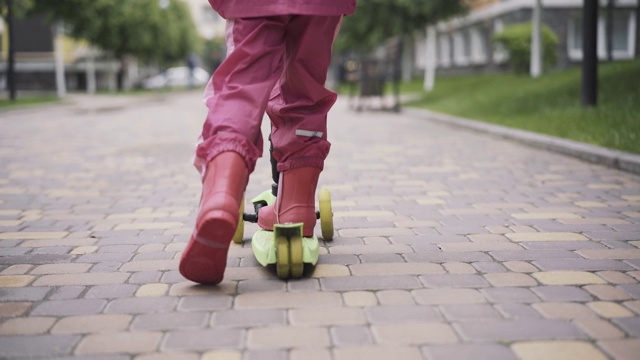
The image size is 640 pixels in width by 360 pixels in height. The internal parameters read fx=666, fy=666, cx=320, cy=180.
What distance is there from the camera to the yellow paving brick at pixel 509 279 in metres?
2.47

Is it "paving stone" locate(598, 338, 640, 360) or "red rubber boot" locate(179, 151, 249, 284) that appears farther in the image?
"red rubber boot" locate(179, 151, 249, 284)

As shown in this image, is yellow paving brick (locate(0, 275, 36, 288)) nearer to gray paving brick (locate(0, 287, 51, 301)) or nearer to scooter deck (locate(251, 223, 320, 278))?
gray paving brick (locate(0, 287, 51, 301))

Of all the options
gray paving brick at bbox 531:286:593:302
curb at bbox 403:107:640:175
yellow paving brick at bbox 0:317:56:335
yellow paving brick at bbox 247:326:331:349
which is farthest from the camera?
curb at bbox 403:107:640:175

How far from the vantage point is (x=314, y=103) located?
272cm

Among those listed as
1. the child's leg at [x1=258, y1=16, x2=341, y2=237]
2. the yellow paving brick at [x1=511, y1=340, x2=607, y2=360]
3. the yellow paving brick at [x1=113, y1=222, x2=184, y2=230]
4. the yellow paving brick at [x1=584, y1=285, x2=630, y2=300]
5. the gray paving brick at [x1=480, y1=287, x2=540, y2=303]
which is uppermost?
the child's leg at [x1=258, y1=16, x2=341, y2=237]

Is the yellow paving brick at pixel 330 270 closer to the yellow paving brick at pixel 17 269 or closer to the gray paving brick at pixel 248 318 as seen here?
the gray paving brick at pixel 248 318

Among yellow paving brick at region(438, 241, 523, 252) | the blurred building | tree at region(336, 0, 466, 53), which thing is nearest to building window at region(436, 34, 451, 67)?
the blurred building

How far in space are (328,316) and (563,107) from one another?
8127mm

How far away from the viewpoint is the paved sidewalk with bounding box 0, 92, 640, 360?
195 centimetres

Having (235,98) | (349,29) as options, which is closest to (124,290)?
(235,98)

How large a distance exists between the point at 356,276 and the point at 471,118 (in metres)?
8.07

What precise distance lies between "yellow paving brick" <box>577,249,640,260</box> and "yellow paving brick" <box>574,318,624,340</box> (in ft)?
2.69

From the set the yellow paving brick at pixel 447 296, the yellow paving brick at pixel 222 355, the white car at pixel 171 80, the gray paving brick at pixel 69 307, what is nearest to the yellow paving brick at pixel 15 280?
the gray paving brick at pixel 69 307

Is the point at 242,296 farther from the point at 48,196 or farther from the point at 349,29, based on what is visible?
the point at 349,29
